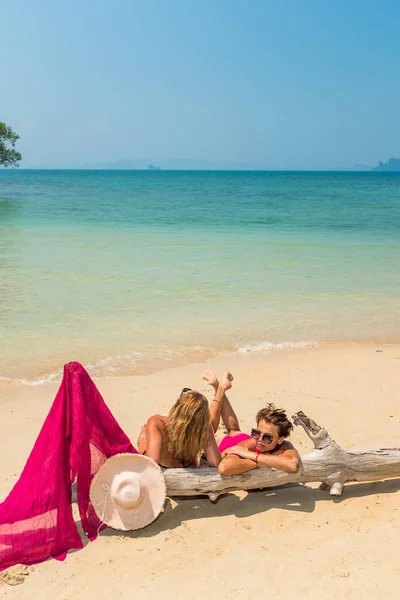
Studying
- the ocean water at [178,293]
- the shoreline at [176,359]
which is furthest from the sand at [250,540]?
the ocean water at [178,293]

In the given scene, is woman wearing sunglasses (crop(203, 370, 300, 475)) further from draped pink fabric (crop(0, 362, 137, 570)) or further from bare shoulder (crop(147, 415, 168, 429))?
draped pink fabric (crop(0, 362, 137, 570))

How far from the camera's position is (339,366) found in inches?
312

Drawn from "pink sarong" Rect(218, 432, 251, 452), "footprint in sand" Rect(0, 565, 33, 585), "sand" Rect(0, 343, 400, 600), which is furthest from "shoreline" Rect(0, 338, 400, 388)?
"footprint in sand" Rect(0, 565, 33, 585)

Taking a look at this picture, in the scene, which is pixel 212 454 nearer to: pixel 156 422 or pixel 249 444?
pixel 249 444

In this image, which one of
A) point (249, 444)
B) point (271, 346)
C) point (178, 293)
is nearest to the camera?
point (249, 444)

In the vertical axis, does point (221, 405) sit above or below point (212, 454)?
above

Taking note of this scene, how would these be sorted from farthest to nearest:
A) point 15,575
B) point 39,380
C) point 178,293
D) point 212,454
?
point 178,293 → point 39,380 → point 212,454 → point 15,575

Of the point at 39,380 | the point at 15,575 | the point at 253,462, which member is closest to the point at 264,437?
the point at 253,462

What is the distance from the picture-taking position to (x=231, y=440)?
4961mm

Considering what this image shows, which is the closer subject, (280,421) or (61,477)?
(61,477)

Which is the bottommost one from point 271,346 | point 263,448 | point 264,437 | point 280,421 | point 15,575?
point 15,575

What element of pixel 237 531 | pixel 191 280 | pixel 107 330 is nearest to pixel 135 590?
pixel 237 531

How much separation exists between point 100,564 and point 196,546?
0.65m

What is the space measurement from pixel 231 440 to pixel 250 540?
0.95 meters
